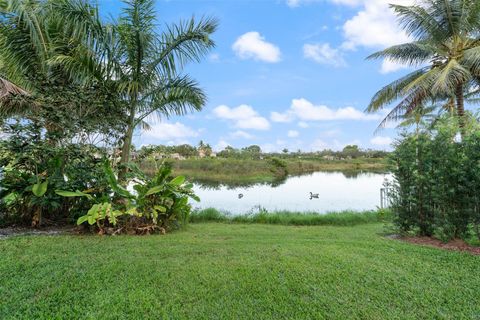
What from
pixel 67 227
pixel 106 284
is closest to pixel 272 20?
pixel 67 227

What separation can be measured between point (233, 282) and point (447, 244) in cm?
378

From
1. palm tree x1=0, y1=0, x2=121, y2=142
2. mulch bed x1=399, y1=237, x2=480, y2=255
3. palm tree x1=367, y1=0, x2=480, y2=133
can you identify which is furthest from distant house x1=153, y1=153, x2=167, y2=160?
palm tree x1=367, y1=0, x2=480, y2=133

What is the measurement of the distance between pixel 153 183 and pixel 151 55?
2.68 meters

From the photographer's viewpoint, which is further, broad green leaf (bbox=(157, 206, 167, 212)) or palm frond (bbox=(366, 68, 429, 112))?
palm frond (bbox=(366, 68, 429, 112))

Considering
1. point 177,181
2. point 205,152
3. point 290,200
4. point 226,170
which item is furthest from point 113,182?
point 205,152

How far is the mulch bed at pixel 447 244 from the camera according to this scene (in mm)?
4246

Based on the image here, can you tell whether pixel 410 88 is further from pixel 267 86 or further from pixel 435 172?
pixel 435 172

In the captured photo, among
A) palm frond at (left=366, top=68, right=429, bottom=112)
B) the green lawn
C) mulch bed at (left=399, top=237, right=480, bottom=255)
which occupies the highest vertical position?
palm frond at (left=366, top=68, right=429, bottom=112)

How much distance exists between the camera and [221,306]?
2430 mm

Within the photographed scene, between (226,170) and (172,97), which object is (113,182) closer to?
(172,97)

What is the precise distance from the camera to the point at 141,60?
5867 mm

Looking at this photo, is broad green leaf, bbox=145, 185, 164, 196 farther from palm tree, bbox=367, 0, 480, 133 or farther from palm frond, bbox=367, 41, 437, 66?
palm frond, bbox=367, 41, 437, 66

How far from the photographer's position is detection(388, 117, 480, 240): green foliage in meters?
4.34

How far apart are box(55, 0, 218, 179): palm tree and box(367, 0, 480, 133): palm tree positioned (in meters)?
7.38
